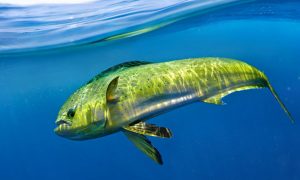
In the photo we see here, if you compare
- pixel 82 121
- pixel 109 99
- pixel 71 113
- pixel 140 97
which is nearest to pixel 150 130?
pixel 140 97

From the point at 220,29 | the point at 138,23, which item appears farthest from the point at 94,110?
the point at 220,29

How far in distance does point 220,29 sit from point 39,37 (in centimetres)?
1403

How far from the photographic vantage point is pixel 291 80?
62094 millimetres

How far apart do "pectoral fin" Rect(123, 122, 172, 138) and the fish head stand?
10.2 inches

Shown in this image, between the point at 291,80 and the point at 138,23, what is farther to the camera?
the point at 291,80

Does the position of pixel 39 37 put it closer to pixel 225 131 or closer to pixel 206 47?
pixel 206 47

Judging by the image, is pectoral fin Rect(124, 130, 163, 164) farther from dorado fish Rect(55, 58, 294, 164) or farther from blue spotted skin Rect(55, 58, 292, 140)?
blue spotted skin Rect(55, 58, 292, 140)

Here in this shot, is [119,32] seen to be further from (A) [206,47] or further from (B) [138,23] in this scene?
(A) [206,47]

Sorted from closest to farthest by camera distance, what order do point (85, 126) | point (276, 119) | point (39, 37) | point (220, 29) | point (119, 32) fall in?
point (85, 126), point (39, 37), point (119, 32), point (220, 29), point (276, 119)

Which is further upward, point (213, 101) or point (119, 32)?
point (119, 32)

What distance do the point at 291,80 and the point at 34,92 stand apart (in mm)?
39721

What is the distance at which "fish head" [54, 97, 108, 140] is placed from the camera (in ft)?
10.8

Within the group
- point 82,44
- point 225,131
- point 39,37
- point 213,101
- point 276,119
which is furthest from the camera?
point 225,131

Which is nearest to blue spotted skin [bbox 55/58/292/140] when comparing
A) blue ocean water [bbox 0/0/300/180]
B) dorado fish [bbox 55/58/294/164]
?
dorado fish [bbox 55/58/294/164]
